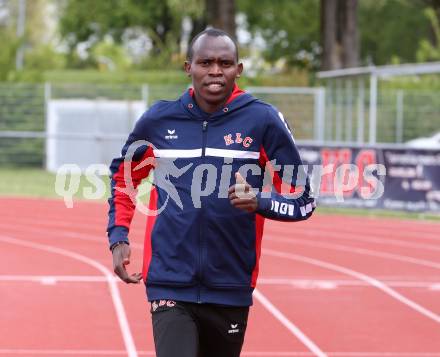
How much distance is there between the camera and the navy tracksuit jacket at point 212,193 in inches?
196

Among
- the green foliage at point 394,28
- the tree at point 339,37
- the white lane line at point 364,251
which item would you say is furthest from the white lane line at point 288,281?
the green foliage at point 394,28

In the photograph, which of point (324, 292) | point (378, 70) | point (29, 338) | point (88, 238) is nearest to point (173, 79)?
point (378, 70)

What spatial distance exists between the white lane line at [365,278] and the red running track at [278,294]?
11mm

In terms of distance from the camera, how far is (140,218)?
63.0 ft

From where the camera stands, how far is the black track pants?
4.87 metres

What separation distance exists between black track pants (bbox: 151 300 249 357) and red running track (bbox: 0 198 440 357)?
3.26 meters

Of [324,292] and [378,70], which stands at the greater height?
[378,70]

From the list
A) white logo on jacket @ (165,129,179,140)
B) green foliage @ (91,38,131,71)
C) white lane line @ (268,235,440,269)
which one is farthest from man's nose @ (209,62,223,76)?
green foliage @ (91,38,131,71)

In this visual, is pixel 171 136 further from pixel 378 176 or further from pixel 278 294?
pixel 378 176

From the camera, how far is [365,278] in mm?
12633

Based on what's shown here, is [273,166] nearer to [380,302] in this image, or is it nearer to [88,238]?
[380,302]

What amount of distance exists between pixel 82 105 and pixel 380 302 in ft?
70.9

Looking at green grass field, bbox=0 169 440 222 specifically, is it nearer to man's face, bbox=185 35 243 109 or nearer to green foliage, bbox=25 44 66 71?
man's face, bbox=185 35 243 109

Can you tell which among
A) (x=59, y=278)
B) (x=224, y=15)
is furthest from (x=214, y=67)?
(x=224, y=15)
